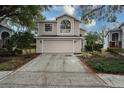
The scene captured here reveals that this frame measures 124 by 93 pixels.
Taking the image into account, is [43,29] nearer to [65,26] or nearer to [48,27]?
[48,27]

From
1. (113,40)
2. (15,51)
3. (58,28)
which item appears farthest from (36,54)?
(113,40)

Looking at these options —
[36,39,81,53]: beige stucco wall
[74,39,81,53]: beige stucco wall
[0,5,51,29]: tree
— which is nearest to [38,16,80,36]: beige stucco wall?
[74,39,81,53]: beige stucco wall

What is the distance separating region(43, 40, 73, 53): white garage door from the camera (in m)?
19.2

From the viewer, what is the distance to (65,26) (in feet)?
72.4

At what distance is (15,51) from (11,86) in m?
10.0

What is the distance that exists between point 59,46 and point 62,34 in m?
2.10

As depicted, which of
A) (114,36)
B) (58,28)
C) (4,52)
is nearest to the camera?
(4,52)

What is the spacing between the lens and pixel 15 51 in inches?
674

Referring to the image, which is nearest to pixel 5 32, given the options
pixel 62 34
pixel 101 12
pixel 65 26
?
pixel 62 34

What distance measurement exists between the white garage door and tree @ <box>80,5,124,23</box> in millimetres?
5808

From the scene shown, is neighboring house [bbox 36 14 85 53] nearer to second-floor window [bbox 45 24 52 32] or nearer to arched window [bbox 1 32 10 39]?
second-floor window [bbox 45 24 52 32]

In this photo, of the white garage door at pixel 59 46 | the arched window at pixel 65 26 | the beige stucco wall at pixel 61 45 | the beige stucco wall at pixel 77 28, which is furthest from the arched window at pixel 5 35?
the beige stucco wall at pixel 77 28
